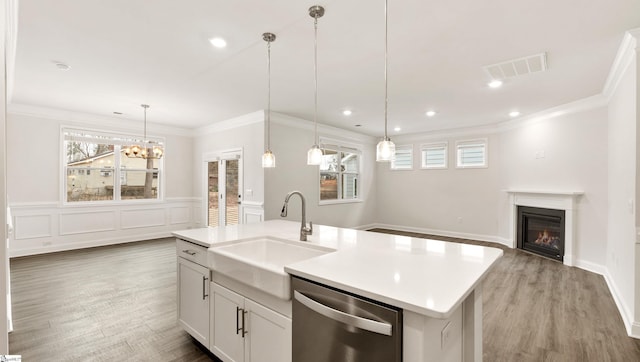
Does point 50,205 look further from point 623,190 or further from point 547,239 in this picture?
point 547,239

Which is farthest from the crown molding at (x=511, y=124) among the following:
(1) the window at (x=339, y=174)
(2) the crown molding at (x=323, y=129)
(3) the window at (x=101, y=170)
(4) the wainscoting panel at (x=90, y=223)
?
(3) the window at (x=101, y=170)

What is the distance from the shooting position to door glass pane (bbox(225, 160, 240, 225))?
245 inches

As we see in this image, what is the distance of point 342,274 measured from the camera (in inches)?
56.5

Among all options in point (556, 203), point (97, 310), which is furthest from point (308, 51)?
point (556, 203)

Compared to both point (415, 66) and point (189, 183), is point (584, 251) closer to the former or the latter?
point (415, 66)

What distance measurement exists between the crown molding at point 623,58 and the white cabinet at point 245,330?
12.4 feet

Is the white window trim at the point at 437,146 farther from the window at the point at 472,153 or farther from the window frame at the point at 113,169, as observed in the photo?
the window frame at the point at 113,169

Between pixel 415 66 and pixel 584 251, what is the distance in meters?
4.18

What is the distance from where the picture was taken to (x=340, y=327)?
1.32m

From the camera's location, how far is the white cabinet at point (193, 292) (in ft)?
7.24

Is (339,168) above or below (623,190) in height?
above

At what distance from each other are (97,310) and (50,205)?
3.66m

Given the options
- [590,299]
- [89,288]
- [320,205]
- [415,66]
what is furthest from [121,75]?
[590,299]

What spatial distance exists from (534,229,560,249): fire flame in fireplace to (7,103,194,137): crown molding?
8.18m
